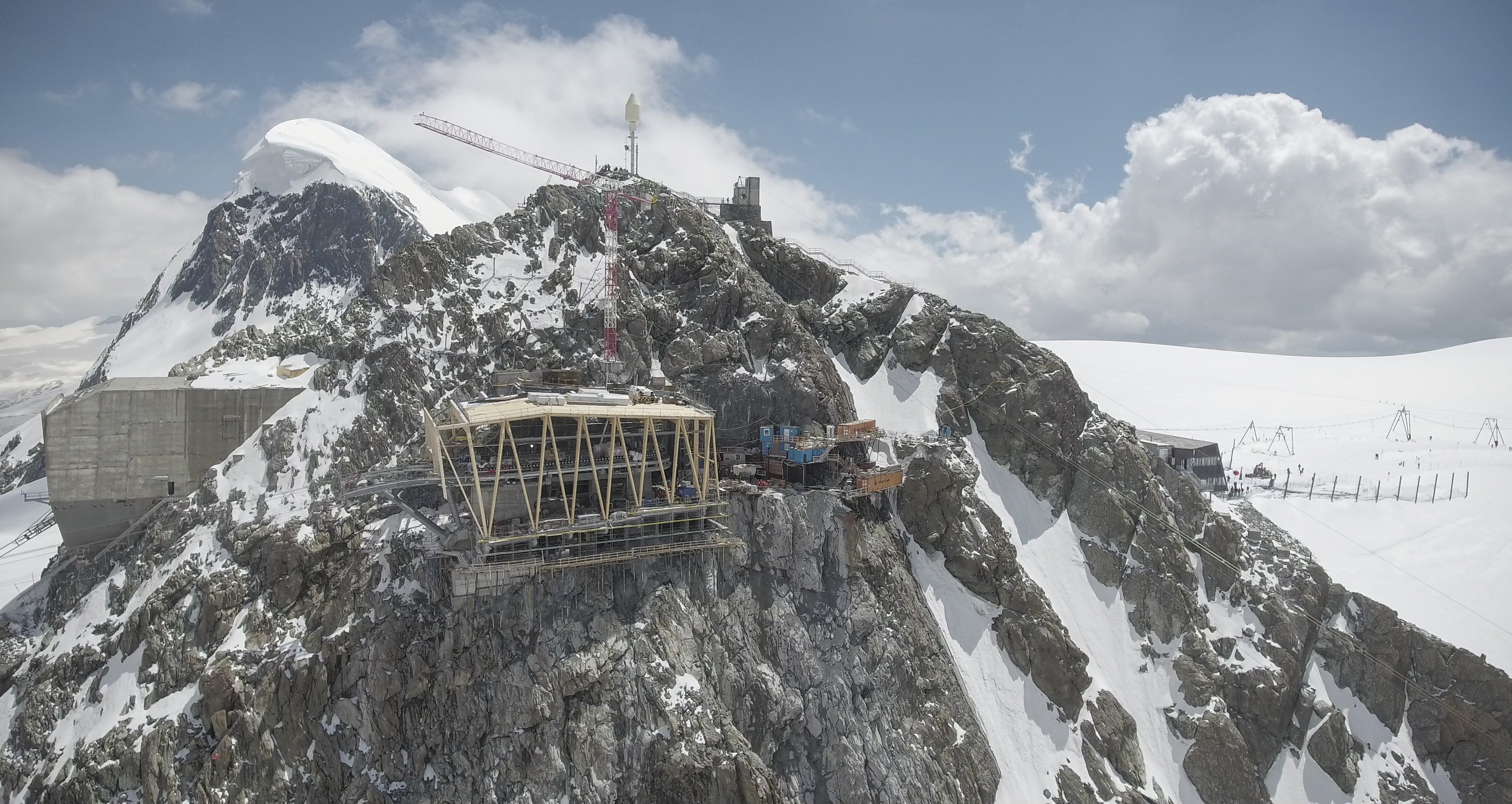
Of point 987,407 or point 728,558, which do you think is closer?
point 728,558

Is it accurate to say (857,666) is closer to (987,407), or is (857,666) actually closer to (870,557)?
(870,557)

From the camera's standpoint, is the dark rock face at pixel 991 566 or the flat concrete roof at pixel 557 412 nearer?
the flat concrete roof at pixel 557 412

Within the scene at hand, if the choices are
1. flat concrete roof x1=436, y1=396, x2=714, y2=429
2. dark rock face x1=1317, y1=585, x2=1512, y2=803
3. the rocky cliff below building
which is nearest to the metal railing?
the rocky cliff below building

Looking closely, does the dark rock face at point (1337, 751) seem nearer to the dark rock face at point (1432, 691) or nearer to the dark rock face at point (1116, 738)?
the dark rock face at point (1432, 691)

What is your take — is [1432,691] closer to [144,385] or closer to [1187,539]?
[1187,539]

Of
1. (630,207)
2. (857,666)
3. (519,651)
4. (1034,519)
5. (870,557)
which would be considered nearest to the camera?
(519,651)

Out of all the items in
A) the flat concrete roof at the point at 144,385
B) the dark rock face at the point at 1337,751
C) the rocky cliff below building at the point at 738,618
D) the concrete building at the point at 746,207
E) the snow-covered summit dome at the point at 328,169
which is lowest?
the dark rock face at the point at 1337,751

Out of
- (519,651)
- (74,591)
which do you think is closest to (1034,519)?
(519,651)

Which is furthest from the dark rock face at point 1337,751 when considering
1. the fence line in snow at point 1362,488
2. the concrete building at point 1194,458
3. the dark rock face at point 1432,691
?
the fence line in snow at point 1362,488

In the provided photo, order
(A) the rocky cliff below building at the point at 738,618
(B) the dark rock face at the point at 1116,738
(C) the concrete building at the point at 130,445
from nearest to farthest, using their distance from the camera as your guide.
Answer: (A) the rocky cliff below building at the point at 738,618 → (C) the concrete building at the point at 130,445 → (B) the dark rock face at the point at 1116,738
